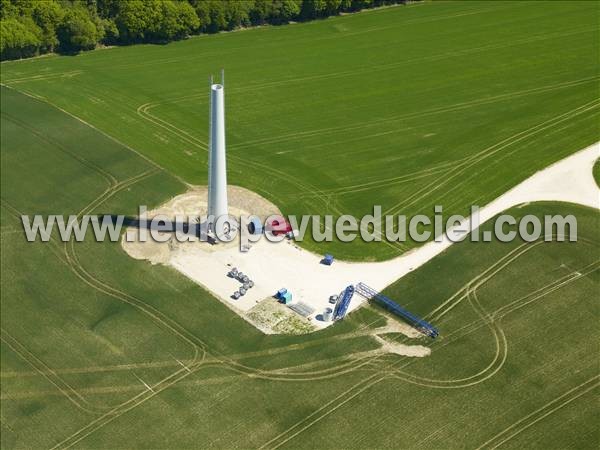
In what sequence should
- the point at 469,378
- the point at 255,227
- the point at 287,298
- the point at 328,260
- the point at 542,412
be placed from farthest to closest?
the point at 255,227 → the point at 328,260 → the point at 287,298 → the point at 469,378 → the point at 542,412

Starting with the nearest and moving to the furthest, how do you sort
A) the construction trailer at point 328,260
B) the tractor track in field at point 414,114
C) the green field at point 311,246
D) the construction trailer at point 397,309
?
the green field at point 311,246
the construction trailer at point 397,309
the construction trailer at point 328,260
the tractor track in field at point 414,114

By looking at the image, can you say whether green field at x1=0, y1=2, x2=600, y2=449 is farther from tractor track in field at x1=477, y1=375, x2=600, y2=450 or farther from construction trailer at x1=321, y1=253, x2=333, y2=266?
construction trailer at x1=321, y1=253, x2=333, y2=266

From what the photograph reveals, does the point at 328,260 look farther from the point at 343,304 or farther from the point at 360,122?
the point at 360,122

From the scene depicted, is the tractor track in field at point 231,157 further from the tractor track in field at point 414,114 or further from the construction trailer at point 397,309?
the construction trailer at point 397,309

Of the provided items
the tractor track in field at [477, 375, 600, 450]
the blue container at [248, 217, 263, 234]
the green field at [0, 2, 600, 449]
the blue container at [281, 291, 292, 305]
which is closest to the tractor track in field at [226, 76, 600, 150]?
the green field at [0, 2, 600, 449]

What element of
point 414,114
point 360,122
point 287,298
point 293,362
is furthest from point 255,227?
point 414,114

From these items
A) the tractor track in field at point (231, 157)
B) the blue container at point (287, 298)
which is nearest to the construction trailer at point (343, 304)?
the blue container at point (287, 298)
